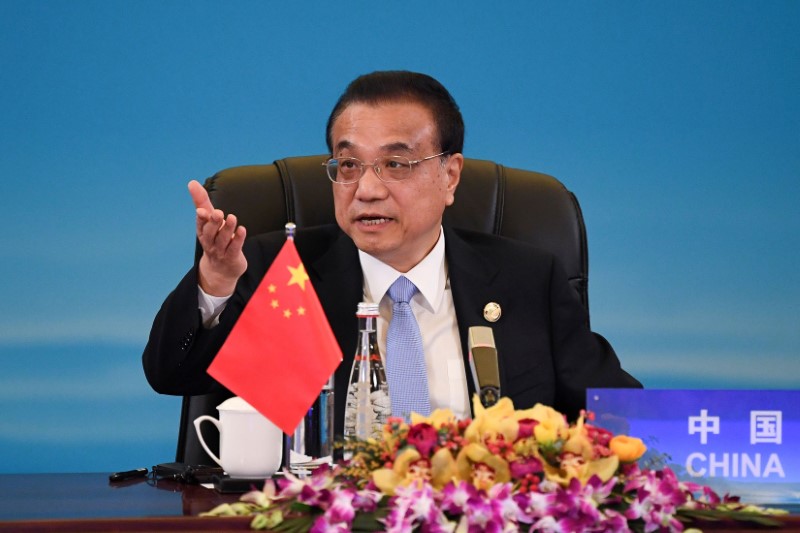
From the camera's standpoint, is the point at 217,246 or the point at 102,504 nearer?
the point at 102,504

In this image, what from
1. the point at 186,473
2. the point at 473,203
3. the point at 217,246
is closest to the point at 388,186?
the point at 473,203

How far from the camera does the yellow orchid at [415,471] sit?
1150 mm

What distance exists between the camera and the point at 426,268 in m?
2.41

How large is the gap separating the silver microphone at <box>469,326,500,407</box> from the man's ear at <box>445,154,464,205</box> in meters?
1.00

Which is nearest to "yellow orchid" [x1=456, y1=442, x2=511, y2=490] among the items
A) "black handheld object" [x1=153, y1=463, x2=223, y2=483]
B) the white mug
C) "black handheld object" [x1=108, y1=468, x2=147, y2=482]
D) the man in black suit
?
the white mug

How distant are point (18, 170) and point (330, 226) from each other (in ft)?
4.34

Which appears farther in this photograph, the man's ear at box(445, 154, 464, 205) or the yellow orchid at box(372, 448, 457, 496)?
the man's ear at box(445, 154, 464, 205)

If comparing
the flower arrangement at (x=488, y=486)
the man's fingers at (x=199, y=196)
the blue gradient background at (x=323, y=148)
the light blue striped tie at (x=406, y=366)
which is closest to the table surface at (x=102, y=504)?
the flower arrangement at (x=488, y=486)

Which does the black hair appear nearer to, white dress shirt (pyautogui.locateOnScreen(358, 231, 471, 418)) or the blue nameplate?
white dress shirt (pyautogui.locateOnScreen(358, 231, 471, 418))

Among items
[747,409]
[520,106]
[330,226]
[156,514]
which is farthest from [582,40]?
[156,514]

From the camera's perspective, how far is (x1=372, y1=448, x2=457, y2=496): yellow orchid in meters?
1.15

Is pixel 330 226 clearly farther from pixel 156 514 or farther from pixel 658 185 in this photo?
pixel 658 185

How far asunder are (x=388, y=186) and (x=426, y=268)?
0.71 feet

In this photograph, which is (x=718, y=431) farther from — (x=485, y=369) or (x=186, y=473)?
(x=186, y=473)
